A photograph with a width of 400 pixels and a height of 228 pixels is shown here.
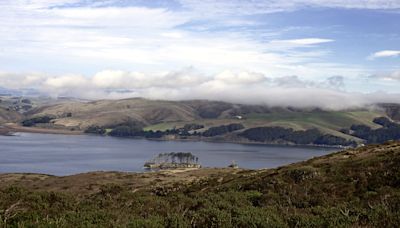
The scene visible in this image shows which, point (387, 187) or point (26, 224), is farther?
point (387, 187)

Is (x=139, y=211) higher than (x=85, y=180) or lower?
higher

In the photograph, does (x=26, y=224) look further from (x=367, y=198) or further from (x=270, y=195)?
(x=367, y=198)

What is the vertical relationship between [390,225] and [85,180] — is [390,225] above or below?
above

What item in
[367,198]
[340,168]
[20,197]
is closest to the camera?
[20,197]

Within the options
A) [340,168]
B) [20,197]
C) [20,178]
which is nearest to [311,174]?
[340,168]

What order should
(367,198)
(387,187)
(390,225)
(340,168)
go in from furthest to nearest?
(340,168), (387,187), (367,198), (390,225)

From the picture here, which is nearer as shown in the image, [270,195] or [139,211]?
[139,211]

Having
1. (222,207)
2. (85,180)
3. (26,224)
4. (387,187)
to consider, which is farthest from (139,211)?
(85,180)

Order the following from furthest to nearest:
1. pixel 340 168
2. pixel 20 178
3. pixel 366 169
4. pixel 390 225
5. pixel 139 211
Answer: pixel 20 178
pixel 340 168
pixel 366 169
pixel 139 211
pixel 390 225

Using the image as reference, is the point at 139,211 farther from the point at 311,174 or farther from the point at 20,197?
the point at 311,174
